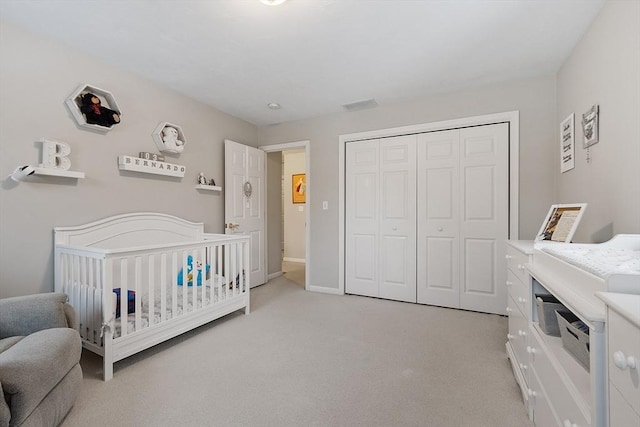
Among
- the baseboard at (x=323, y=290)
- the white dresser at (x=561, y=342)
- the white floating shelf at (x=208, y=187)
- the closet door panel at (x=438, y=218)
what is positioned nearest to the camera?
the white dresser at (x=561, y=342)

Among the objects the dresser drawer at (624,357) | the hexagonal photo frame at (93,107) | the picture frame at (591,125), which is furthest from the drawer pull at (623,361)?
the hexagonal photo frame at (93,107)

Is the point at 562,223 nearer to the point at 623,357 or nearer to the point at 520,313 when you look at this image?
the point at 520,313

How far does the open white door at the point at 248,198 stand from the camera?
3570 millimetres

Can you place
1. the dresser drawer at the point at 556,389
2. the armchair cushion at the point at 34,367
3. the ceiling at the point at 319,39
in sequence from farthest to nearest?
the ceiling at the point at 319,39 → the armchair cushion at the point at 34,367 → the dresser drawer at the point at 556,389

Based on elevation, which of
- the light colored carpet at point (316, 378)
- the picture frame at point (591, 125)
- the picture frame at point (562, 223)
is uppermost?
the picture frame at point (591, 125)

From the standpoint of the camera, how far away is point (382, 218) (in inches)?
135

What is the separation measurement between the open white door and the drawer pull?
10.8 ft

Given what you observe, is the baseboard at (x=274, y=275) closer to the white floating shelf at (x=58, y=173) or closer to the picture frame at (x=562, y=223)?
the white floating shelf at (x=58, y=173)

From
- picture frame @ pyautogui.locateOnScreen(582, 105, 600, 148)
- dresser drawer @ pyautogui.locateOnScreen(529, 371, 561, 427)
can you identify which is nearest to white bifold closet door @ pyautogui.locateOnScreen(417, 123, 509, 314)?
picture frame @ pyautogui.locateOnScreen(582, 105, 600, 148)

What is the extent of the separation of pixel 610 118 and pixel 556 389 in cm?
156

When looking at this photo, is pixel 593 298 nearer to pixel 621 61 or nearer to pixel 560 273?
pixel 560 273

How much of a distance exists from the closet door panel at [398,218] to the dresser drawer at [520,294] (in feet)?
4.52

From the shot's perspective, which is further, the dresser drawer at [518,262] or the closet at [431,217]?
the closet at [431,217]

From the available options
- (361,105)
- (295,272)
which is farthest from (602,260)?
(295,272)
